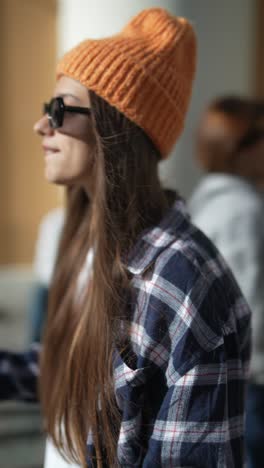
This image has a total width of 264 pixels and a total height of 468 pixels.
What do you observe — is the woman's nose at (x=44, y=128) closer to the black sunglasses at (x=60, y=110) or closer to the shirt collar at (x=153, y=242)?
the black sunglasses at (x=60, y=110)

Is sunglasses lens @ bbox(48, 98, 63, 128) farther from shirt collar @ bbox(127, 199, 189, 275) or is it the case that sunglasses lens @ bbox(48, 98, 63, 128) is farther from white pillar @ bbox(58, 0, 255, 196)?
white pillar @ bbox(58, 0, 255, 196)

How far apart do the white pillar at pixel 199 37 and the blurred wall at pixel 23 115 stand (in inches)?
66.5

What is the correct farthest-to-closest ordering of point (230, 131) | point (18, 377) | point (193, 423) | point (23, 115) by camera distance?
point (23, 115)
point (230, 131)
point (18, 377)
point (193, 423)

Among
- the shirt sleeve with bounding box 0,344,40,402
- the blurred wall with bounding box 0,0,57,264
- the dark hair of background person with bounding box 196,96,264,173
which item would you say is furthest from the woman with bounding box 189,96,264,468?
the blurred wall with bounding box 0,0,57,264

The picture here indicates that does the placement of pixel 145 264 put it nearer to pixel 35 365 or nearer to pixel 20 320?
pixel 35 365

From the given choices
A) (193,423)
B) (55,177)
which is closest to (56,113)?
(55,177)

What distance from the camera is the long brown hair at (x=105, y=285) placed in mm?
1432

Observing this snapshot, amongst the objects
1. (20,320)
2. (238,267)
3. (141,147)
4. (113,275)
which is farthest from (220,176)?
(20,320)

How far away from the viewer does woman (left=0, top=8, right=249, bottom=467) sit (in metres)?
1.35

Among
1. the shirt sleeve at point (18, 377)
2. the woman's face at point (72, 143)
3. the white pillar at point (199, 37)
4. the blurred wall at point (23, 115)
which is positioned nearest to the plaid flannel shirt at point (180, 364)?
the woman's face at point (72, 143)

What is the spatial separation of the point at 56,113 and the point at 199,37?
7.29ft

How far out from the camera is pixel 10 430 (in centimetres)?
256

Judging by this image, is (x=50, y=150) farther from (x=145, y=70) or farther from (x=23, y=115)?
(x=23, y=115)

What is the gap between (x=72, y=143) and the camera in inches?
61.6
